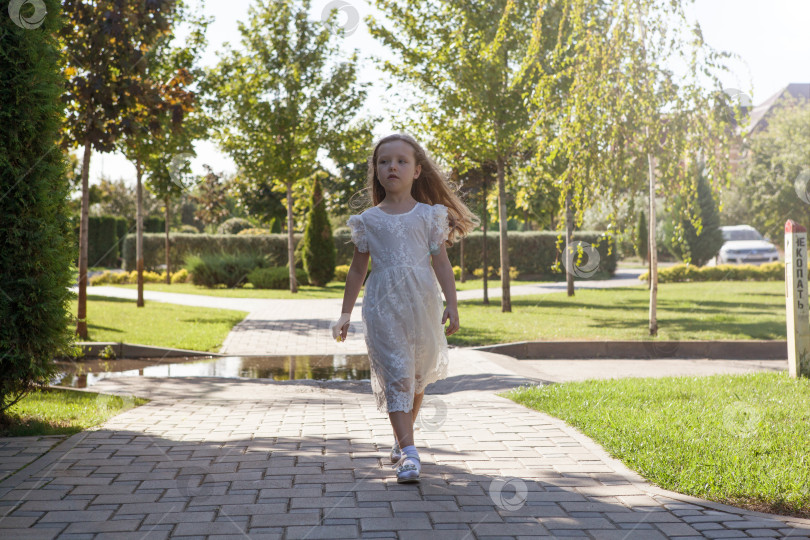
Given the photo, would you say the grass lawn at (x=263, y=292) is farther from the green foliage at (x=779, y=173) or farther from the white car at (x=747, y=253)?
the green foliage at (x=779, y=173)

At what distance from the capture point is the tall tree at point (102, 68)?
1022 centimetres

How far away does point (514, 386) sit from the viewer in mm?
7320

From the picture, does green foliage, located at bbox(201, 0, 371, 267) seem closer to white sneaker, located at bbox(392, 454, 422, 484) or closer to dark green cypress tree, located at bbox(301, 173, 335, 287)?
dark green cypress tree, located at bbox(301, 173, 335, 287)

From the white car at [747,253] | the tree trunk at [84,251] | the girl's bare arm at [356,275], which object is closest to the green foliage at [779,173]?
the white car at [747,253]

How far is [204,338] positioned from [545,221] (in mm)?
23300

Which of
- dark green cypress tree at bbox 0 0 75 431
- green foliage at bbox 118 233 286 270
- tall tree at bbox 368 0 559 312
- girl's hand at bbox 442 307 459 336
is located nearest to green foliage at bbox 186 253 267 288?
green foliage at bbox 118 233 286 270

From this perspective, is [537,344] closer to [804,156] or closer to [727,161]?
[727,161]

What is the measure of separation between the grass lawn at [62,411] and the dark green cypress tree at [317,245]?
19026 mm

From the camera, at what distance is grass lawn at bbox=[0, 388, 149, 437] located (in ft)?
16.7

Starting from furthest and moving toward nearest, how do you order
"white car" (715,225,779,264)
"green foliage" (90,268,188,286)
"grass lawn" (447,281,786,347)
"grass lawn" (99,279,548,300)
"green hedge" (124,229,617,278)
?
"green hedge" (124,229,617,278) → "white car" (715,225,779,264) → "green foliage" (90,268,188,286) → "grass lawn" (99,279,548,300) → "grass lawn" (447,281,786,347)

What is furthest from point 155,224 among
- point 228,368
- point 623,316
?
point 228,368

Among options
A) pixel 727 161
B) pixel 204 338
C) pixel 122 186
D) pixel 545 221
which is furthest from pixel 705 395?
pixel 122 186

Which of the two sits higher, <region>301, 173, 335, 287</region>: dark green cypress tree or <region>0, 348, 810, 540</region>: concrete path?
<region>301, 173, 335, 287</region>: dark green cypress tree

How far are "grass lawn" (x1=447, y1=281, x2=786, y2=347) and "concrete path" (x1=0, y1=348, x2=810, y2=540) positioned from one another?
5528mm
